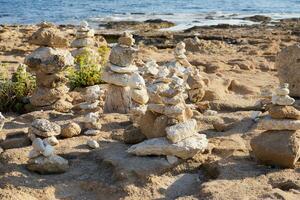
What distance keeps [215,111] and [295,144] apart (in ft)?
7.66

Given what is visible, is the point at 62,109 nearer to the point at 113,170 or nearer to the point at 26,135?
the point at 26,135

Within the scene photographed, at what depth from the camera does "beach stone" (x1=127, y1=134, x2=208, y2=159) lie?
6.04m

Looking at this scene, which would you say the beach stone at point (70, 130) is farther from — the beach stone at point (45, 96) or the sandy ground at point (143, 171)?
the beach stone at point (45, 96)

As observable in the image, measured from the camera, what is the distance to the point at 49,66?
801 cm

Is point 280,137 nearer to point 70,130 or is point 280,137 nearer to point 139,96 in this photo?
point 139,96

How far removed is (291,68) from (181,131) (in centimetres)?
377

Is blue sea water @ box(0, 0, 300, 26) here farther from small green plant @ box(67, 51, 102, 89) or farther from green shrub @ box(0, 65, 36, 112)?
green shrub @ box(0, 65, 36, 112)

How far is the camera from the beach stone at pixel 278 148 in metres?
5.95

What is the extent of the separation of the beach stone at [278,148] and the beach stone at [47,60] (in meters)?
3.22

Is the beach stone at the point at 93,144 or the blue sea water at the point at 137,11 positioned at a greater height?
the beach stone at the point at 93,144

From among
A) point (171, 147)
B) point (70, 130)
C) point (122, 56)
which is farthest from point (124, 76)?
point (171, 147)

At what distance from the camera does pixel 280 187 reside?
5.64 m

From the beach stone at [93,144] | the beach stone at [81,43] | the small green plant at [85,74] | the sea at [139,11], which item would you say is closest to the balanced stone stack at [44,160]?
the beach stone at [93,144]

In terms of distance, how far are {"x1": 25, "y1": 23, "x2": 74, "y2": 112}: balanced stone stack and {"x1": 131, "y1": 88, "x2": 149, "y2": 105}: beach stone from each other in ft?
3.63
